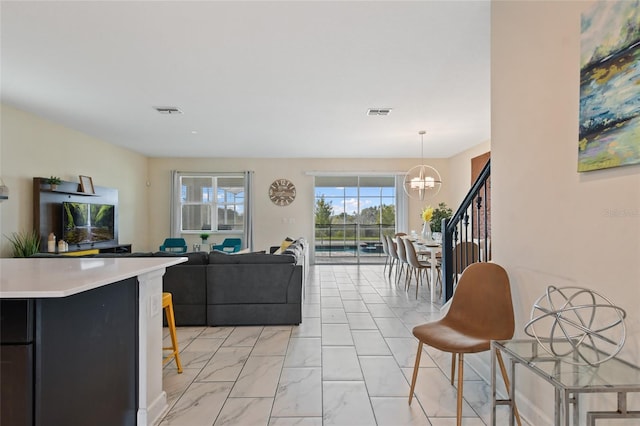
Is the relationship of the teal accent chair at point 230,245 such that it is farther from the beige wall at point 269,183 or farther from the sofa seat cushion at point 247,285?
the sofa seat cushion at point 247,285

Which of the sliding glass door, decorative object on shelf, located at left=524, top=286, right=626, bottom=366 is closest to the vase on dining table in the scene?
the sliding glass door

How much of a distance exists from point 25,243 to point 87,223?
3.76ft

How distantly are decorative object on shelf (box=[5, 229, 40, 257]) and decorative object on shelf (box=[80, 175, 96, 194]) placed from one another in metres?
1.03

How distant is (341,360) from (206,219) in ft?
21.0

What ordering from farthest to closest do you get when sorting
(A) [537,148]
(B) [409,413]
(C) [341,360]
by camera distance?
(C) [341,360] < (B) [409,413] < (A) [537,148]

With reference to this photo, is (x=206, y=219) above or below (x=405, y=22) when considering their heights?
below

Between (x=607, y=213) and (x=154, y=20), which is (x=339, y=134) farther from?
(x=607, y=213)

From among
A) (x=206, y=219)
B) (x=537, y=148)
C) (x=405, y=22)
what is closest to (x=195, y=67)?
(x=405, y=22)

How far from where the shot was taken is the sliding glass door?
8.49 metres

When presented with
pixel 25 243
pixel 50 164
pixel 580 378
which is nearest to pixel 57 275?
pixel 580 378

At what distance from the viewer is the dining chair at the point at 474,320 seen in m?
1.87

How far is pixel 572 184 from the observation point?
5.11ft

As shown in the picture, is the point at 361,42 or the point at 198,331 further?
the point at 198,331

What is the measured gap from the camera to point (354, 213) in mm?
8531
